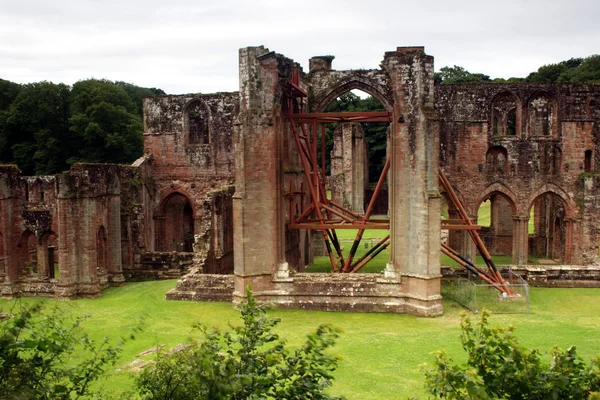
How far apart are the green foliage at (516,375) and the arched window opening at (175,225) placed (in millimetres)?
23783

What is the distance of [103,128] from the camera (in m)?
46.7

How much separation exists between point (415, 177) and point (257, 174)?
4.52 metres

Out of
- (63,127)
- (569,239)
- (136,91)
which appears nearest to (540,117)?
(569,239)

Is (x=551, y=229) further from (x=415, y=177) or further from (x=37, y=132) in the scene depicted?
(x=37, y=132)

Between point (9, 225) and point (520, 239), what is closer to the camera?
point (9, 225)

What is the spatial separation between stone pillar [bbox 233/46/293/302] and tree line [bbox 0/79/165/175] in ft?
102

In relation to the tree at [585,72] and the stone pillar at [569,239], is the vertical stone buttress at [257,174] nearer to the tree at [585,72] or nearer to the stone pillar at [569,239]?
the stone pillar at [569,239]

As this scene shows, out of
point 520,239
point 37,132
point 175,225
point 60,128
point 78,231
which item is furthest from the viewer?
point 60,128

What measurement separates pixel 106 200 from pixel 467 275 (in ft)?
43.5

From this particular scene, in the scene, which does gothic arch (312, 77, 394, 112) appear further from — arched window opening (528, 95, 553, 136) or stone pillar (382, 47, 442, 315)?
arched window opening (528, 95, 553, 136)

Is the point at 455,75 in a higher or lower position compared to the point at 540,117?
higher

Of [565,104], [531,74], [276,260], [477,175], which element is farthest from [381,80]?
[531,74]

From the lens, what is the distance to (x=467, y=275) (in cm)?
2033

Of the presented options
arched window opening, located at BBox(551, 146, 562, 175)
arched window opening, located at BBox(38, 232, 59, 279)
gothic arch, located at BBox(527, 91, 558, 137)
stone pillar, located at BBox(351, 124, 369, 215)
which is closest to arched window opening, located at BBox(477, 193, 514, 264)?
arched window opening, located at BBox(551, 146, 562, 175)
